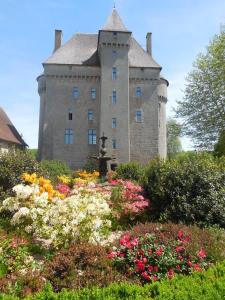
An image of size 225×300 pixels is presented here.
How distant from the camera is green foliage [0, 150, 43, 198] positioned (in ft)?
38.5

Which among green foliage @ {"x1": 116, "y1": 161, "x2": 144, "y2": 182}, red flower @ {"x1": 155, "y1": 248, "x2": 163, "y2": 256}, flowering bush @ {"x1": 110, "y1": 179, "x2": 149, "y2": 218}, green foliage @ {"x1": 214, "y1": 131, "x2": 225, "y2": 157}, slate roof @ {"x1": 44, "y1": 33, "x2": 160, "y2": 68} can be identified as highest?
slate roof @ {"x1": 44, "y1": 33, "x2": 160, "y2": 68}

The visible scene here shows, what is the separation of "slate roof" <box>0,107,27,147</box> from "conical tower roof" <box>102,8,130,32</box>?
15715 millimetres

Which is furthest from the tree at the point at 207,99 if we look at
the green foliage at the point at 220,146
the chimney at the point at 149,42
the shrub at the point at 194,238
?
the shrub at the point at 194,238

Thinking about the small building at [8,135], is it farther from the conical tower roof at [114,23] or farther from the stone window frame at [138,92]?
the conical tower roof at [114,23]

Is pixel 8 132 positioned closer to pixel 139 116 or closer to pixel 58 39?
pixel 58 39

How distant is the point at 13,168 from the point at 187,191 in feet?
18.7

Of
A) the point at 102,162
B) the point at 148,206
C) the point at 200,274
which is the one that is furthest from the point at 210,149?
the point at 200,274

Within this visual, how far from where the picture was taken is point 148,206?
35.0ft

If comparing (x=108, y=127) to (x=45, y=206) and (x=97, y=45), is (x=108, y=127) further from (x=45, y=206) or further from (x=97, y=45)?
(x=45, y=206)

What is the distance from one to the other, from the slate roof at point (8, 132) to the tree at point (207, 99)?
63.5 ft

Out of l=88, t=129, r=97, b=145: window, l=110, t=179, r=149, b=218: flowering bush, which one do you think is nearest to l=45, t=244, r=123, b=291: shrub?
l=110, t=179, r=149, b=218: flowering bush

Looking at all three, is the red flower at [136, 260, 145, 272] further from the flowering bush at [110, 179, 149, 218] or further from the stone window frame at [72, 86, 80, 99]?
the stone window frame at [72, 86, 80, 99]

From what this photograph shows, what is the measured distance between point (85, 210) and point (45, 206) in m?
1.22

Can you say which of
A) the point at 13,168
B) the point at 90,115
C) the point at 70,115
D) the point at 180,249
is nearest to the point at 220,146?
the point at 90,115
